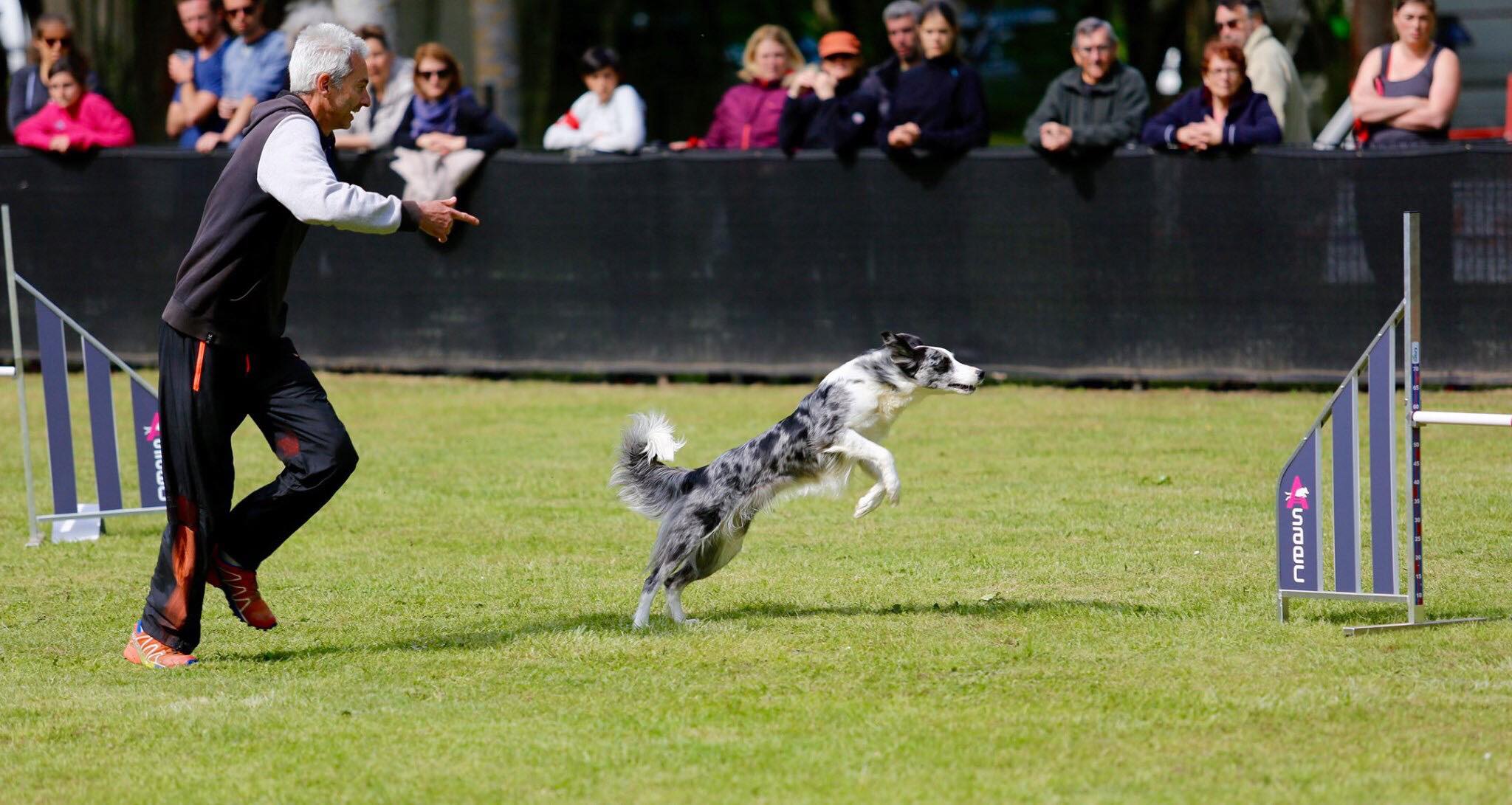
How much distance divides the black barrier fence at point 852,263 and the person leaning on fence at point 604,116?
369 millimetres

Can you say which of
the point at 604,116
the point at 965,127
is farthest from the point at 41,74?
the point at 965,127

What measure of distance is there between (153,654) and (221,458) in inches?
28.2

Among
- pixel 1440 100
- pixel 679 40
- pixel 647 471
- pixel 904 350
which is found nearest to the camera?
pixel 904 350

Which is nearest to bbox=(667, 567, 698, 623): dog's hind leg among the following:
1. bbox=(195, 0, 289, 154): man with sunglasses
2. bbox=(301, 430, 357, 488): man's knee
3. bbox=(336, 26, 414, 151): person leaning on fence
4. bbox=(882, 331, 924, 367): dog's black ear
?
bbox=(882, 331, 924, 367): dog's black ear

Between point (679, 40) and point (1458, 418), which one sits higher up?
point (679, 40)

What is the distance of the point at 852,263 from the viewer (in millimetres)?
12500

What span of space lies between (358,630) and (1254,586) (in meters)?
3.49

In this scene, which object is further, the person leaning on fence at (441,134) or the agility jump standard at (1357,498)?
the person leaning on fence at (441,134)

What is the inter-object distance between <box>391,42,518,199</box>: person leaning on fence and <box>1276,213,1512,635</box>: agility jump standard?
7871 millimetres

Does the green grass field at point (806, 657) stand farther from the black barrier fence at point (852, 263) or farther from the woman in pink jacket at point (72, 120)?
the woman in pink jacket at point (72, 120)

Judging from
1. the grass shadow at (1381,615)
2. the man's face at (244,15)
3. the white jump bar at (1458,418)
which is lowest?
the grass shadow at (1381,615)

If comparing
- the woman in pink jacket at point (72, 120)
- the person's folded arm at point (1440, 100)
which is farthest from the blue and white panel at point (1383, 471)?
the woman in pink jacket at point (72, 120)

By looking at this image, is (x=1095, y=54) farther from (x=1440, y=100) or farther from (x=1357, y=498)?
(x=1357, y=498)

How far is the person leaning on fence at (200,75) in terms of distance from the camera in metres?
14.1
